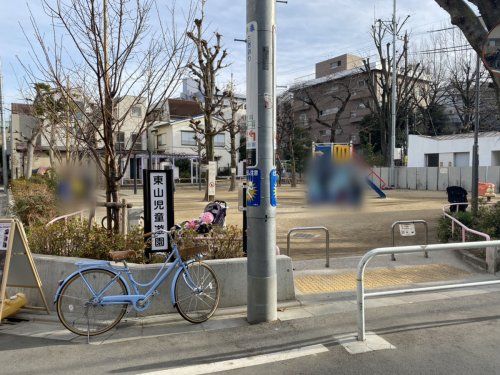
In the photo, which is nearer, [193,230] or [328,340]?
[328,340]

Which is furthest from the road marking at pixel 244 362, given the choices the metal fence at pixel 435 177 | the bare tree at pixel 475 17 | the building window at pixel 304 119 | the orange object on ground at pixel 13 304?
the building window at pixel 304 119

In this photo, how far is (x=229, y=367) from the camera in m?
3.70

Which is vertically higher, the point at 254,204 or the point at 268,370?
the point at 254,204

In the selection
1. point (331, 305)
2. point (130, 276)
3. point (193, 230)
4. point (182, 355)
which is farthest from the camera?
point (193, 230)

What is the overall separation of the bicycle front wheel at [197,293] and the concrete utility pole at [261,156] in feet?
1.61

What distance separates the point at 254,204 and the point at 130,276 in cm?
152

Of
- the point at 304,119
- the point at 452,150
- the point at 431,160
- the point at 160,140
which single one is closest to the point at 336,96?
the point at 431,160

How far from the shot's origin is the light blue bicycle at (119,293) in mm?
Answer: 4410

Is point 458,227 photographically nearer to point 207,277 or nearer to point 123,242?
point 207,277

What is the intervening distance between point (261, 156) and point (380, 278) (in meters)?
3.30

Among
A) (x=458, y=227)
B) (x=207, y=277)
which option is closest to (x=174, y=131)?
(x=458, y=227)

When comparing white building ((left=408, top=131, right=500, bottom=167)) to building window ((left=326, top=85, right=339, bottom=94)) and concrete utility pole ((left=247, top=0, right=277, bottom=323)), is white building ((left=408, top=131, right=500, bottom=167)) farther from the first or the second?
concrete utility pole ((left=247, top=0, right=277, bottom=323))

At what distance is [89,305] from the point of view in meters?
4.43

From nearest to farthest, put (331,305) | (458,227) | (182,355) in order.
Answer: (182,355)
(331,305)
(458,227)
